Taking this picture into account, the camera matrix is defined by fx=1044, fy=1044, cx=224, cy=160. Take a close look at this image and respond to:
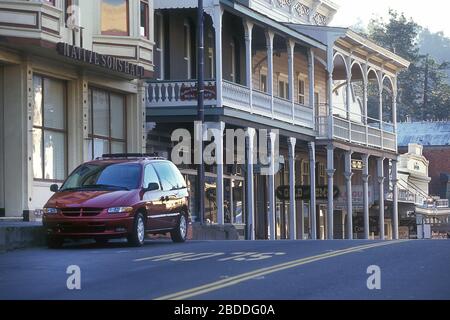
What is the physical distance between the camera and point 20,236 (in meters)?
21.2

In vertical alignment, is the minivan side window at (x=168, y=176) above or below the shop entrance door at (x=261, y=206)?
above

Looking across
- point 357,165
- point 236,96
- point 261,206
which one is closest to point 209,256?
point 236,96

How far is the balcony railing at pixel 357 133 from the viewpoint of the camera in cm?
4328

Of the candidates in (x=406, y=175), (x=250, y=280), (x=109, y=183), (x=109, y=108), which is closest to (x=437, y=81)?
(x=406, y=175)

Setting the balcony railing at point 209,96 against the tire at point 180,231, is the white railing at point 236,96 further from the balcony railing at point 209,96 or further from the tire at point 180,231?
the tire at point 180,231

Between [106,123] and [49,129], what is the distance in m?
3.61

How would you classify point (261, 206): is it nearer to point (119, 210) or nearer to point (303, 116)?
point (303, 116)

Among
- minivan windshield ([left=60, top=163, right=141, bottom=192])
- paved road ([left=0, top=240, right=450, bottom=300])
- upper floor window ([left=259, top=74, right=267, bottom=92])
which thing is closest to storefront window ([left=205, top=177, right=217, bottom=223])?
upper floor window ([left=259, top=74, right=267, bottom=92])

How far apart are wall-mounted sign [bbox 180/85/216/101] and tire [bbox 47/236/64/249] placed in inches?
512

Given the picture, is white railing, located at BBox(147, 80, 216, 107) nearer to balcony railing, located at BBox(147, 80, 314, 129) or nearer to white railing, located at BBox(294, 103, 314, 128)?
balcony railing, located at BBox(147, 80, 314, 129)

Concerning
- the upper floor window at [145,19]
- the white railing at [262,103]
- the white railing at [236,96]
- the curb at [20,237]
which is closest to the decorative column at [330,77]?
the white railing at [262,103]

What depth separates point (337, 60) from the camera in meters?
47.0

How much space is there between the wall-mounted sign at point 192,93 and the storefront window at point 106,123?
2.18 meters
